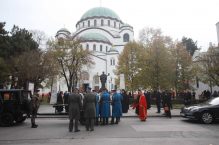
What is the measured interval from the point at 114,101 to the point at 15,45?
30742 mm

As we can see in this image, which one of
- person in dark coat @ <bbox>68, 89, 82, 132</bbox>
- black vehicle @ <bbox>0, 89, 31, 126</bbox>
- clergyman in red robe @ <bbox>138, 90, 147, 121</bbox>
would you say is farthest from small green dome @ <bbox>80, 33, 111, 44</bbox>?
person in dark coat @ <bbox>68, 89, 82, 132</bbox>

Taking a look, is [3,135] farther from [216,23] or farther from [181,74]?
[216,23]

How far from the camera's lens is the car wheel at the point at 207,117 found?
52.3ft

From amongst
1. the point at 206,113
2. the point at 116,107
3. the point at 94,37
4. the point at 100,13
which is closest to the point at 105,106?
the point at 116,107

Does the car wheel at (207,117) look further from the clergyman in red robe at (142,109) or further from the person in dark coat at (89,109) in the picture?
the person in dark coat at (89,109)

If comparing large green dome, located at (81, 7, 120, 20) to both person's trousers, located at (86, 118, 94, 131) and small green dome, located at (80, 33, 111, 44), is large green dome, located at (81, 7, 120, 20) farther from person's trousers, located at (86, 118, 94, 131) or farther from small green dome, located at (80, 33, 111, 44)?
person's trousers, located at (86, 118, 94, 131)

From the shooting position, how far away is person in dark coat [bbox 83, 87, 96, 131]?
522 inches

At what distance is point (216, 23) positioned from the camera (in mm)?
50250

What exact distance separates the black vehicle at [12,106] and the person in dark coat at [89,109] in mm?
4161

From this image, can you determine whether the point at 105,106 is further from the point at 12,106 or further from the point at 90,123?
the point at 12,106

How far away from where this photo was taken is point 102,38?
79062mm

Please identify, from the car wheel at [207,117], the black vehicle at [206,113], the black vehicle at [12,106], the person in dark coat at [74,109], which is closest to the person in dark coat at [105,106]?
the person in dark coat at [74,109]

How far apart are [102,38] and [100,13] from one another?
11607 millimetres

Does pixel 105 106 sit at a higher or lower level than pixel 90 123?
higher
